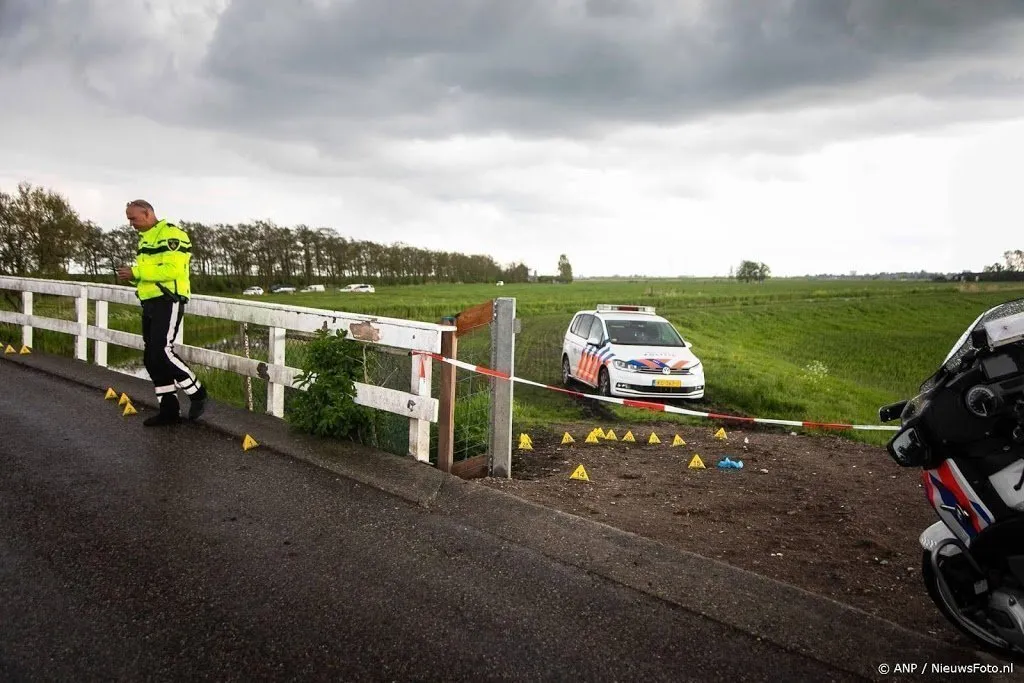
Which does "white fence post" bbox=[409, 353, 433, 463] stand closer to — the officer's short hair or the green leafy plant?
the green leafy plant

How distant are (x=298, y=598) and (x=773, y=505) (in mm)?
3781

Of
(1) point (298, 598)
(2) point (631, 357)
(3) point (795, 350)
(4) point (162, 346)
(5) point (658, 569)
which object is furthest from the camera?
(3) point (795, 350)

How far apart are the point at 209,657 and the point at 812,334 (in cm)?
4231

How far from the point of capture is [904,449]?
3283mm

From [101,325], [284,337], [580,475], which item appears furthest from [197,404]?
[101,325]

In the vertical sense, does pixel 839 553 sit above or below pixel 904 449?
below

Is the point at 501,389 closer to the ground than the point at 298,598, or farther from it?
farther from it

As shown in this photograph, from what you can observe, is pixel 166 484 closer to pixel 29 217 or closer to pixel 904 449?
pixel 904 449

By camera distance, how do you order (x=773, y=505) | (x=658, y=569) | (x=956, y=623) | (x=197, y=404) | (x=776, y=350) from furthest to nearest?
(x=776, y=350)
(x=197, y=404)
(x=773, y=505)
(x=658, y=569)
(x=956, y=623)

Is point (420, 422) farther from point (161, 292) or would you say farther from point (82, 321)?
point (82, 321)

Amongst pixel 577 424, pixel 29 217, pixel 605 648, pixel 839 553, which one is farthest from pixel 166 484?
pixel 29 217

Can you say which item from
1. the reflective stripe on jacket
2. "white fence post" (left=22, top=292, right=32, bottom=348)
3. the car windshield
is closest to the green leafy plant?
the reflective stripe on jacket

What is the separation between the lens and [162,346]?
23.4 feet

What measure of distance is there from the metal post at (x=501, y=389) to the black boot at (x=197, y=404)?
10.4ft
